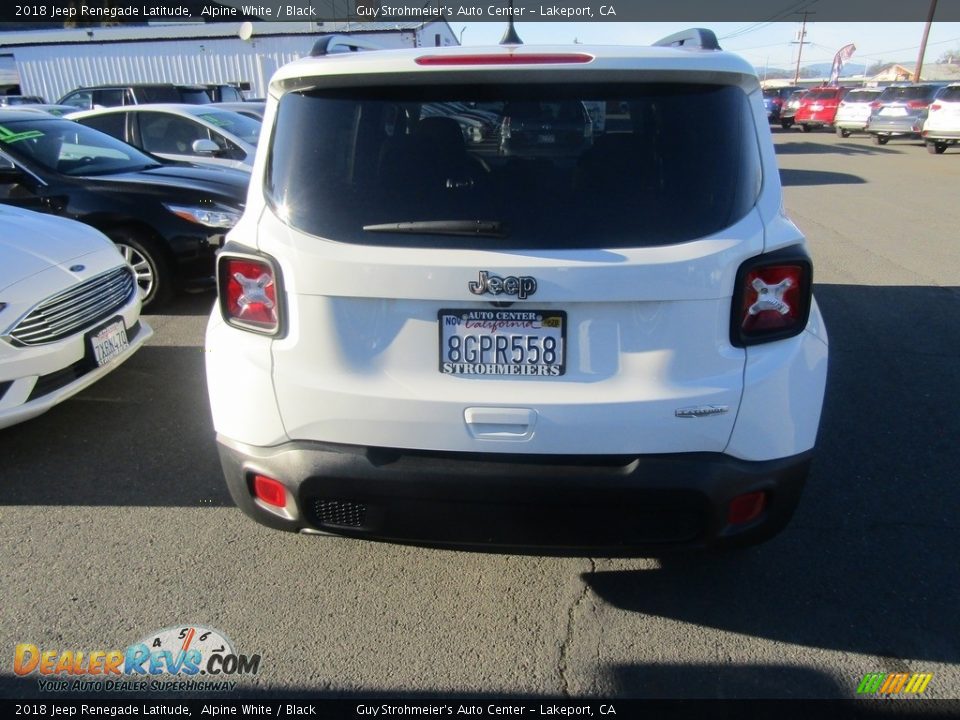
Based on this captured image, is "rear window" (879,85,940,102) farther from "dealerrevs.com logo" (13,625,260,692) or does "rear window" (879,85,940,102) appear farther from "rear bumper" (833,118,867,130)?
"dealerrevs.com logo" (13,625,260,692)

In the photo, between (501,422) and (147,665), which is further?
(147,665)

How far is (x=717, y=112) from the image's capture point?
218 cm

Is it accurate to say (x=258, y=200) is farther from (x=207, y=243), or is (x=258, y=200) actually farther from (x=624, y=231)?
(x=207, y=243)

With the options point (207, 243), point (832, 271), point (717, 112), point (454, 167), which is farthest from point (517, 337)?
point (832, 271)

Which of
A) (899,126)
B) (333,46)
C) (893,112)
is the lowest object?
(899,126)

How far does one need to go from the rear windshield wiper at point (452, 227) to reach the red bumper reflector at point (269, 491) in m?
0.90

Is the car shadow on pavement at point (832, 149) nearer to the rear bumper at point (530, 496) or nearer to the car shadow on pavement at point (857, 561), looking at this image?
the car shadow on pavement at point (857, 561)

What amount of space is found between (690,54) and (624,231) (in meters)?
0.60

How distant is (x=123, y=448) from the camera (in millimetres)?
3783

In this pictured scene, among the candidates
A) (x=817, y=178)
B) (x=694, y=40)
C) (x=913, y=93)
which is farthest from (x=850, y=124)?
(x=694, y=40)

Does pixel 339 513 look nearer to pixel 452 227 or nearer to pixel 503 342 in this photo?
→ pixel 503 342

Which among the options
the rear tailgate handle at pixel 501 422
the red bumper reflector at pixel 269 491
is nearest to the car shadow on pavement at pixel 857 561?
the rear tailgate handle at pixel 501 422

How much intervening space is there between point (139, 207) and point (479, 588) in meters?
4.56

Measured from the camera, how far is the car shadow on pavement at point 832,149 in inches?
835
